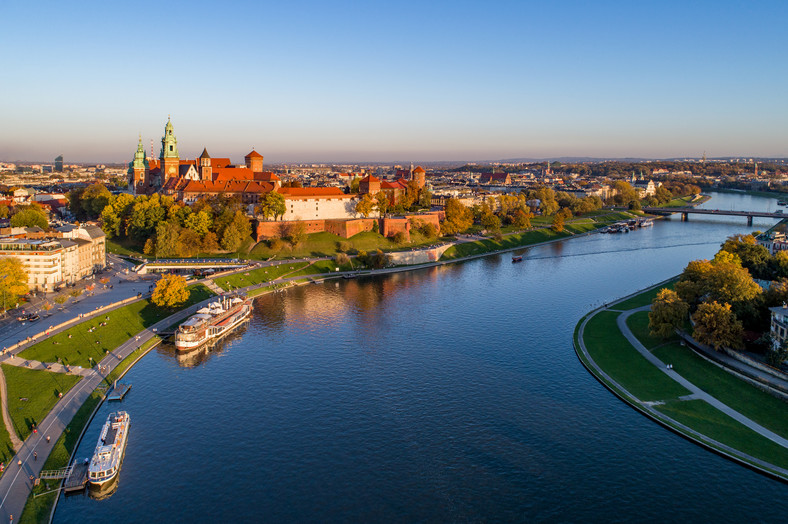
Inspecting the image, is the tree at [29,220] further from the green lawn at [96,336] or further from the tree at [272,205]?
the green lawn at [96,336]

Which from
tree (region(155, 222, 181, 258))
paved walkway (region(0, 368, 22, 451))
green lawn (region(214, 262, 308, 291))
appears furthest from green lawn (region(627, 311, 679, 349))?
tree (region(155, 222, 181, 258))

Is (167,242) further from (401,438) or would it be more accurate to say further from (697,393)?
(697,393)

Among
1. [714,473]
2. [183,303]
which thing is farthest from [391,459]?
[183,303]

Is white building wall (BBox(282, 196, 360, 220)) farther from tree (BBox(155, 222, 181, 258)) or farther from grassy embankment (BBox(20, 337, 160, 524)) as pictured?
grassy embankment (BBox(20, 337, 160, 524))

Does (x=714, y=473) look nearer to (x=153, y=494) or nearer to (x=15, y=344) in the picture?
(x=153, y=494)

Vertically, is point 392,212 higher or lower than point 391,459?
higher

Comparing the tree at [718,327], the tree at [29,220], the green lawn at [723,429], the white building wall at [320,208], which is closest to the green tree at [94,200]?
the tree at [29,220]
